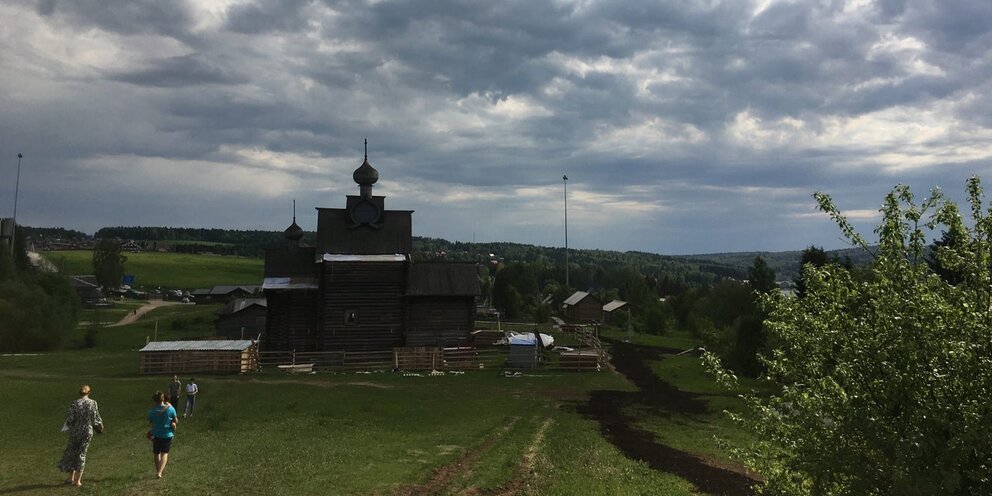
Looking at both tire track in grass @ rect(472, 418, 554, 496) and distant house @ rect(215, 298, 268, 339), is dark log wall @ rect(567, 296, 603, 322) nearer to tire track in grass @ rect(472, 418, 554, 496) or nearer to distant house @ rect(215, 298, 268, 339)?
distant house @ rect(215, 298, 268, 339)

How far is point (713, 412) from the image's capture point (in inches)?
1110

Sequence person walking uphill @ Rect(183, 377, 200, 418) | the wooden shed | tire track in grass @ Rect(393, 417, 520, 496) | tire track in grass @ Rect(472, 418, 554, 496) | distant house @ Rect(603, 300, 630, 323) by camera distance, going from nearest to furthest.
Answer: tire track in grass @ Rect(393, 417, 520, 496) < tire track in grass @ Rect(472, 418, 554, 496) < person walking uphill @ Rect(183, 377, 200, 418) < the wooden shed < distant house @ Rect(603, 300, 630, 323)

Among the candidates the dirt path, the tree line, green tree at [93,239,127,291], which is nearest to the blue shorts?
the tree line

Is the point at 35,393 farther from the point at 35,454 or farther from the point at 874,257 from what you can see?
the point at 874,257

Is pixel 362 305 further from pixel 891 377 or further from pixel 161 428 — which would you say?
pixel 891 377

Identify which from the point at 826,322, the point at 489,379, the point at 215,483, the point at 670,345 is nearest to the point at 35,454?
the point at 215,483

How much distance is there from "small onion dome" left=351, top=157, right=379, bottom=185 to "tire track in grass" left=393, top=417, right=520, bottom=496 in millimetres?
33942

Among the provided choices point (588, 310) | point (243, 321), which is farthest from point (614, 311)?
point (243, 321)

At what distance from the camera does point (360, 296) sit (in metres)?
44.3

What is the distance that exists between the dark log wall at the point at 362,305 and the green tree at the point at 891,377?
124 feet

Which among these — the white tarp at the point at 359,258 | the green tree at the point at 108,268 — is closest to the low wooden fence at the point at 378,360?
the white tarp at the point at 359,258

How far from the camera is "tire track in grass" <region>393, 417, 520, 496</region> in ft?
44.0

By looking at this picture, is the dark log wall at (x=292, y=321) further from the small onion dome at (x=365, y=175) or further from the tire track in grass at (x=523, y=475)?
the tire track in grass at (x=523, y=475)

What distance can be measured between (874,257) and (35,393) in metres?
34.0
